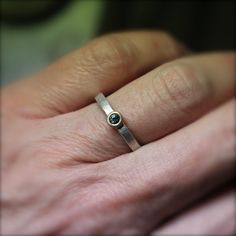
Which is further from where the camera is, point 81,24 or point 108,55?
point 81,24

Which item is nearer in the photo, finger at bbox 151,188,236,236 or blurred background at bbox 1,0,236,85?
finger at bbox 151,188,236,236

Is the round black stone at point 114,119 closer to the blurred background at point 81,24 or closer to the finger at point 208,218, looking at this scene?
the finger at point 208,218

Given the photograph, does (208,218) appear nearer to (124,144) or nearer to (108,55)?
(124,144)

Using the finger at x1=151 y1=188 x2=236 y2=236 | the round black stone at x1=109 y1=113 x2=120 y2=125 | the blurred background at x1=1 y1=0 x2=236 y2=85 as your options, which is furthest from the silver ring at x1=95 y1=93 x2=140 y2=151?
the blurred background at x1=1 y1=0 x2=236 y2=85

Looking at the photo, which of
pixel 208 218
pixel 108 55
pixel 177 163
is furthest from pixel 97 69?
pixel 208 218

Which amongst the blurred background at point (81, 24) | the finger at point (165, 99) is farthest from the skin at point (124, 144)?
the blurred background at point (81, 24)

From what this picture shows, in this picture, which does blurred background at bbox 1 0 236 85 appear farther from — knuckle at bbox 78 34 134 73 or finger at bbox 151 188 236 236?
Answer: finger at bbox 151 188 236 236
